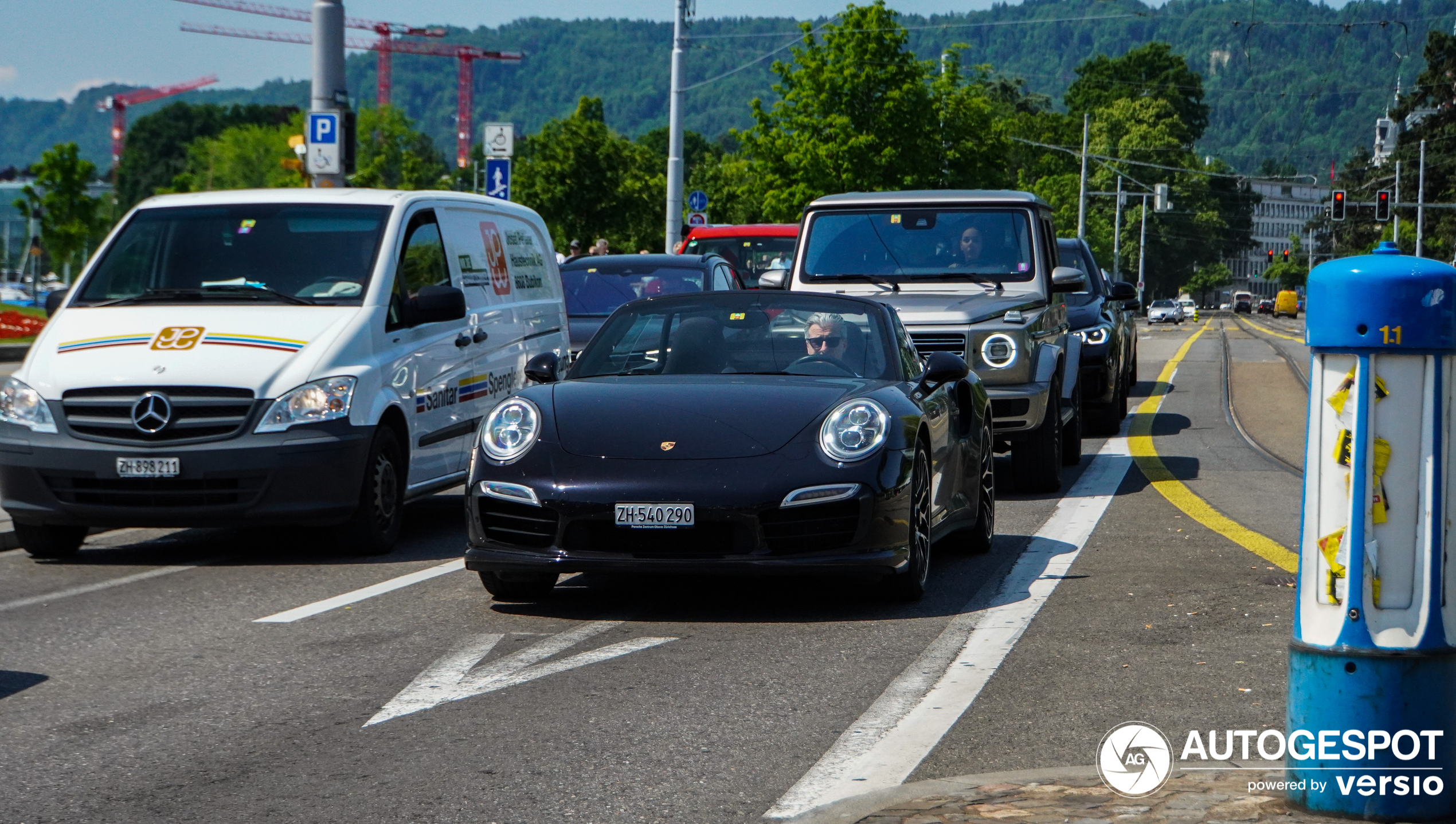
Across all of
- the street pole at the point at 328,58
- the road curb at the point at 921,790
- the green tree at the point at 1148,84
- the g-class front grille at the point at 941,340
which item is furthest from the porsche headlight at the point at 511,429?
the green tree at the point at 1148,84

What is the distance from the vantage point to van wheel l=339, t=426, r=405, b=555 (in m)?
8.97

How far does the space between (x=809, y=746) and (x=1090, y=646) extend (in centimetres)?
178

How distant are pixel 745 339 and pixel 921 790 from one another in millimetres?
4061

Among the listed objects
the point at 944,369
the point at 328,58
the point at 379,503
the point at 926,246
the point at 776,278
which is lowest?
the point at 379,503

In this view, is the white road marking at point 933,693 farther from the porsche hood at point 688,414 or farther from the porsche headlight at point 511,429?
the porsche headlight at point 511,429

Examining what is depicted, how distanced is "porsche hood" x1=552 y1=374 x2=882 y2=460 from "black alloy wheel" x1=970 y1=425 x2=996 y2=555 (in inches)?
53.1

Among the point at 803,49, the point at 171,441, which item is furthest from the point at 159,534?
the point at 803,49

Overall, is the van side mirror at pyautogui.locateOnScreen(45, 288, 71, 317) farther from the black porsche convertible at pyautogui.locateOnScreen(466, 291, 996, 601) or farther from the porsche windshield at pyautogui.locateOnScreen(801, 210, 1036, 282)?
the porsche windshield at pyautogui.locateOnScreen(801, 210, 1036, 282)

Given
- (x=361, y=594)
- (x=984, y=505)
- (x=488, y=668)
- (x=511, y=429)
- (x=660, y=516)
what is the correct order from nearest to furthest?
(x=488, y=668), (x=660, y=516), (x=511, y=429), (x=361, y=594), (x=984, y=505)

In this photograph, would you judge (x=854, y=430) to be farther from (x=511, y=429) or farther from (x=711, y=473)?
(x=511, y=429)

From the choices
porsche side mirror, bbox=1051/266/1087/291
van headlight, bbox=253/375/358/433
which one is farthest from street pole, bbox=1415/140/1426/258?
van headlight, bbox=253/375/358/433

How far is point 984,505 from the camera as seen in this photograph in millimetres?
8875

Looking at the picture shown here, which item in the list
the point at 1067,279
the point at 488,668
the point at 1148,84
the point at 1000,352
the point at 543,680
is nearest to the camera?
the point at 543,680

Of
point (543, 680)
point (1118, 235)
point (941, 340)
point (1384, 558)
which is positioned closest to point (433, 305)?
point (941, 340)
